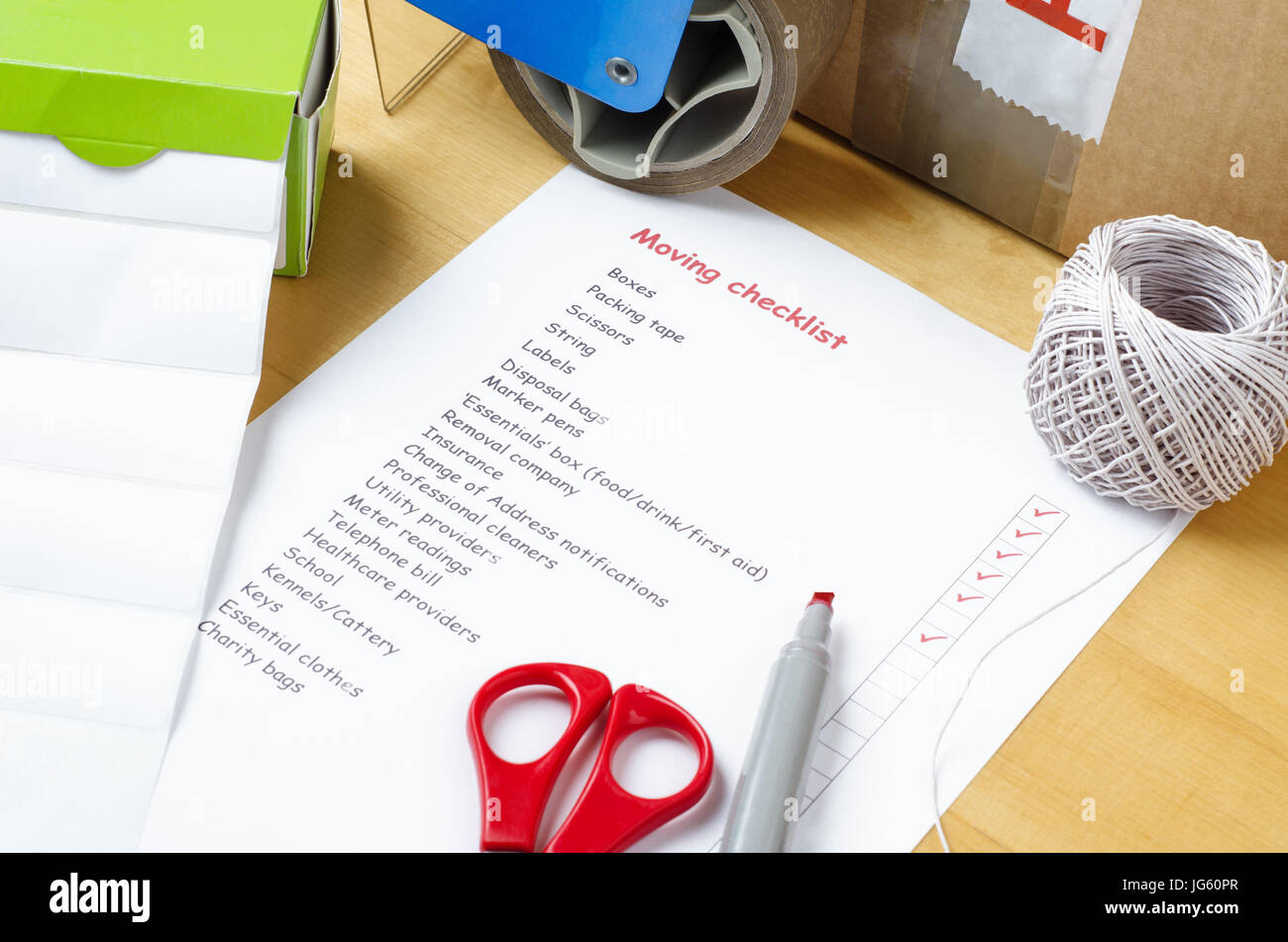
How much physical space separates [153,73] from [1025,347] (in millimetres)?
376

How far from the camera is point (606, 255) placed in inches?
22.7

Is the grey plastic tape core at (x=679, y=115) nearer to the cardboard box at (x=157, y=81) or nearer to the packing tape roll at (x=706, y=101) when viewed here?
the packing tape roll at (x=706, y=101)

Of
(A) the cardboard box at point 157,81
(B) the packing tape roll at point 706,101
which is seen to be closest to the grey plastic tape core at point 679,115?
(B) the packing tape roll at point 706,101

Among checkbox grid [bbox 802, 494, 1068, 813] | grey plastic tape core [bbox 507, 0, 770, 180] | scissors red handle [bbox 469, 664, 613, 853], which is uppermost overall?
grey plastic tape core [bbox 507, 0, 770, 180]

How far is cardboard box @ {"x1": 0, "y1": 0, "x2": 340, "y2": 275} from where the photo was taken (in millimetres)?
491

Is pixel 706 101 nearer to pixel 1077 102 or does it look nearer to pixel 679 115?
pixel 679 115

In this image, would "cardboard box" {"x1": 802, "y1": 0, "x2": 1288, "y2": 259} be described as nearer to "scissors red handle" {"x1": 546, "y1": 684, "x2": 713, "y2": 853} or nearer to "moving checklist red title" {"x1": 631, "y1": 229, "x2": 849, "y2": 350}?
"moving checklist red title" {"x1": 631, "y1": 229, "x2": 849, "y2": 350}

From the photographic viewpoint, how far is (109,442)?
484mm

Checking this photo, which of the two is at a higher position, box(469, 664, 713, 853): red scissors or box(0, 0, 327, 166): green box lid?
box(0, 0, 327, 166): green box lid

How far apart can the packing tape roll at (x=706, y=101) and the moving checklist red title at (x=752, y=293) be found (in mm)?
26

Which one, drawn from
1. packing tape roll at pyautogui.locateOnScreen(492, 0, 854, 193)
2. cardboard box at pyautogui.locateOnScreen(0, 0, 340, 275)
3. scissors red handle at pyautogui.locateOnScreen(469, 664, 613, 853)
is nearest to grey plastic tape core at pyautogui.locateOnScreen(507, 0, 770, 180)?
packing tape roll at pyautogui.locateOnScreen(492, 0, 854, 193)

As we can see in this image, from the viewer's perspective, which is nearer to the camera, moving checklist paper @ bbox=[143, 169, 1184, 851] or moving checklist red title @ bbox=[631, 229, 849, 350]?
moving checklist paper @ bbox=[143, 169, 1184, 851]

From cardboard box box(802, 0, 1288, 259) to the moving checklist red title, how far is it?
11cm

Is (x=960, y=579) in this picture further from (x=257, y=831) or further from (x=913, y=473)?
(x=257, y=831)
